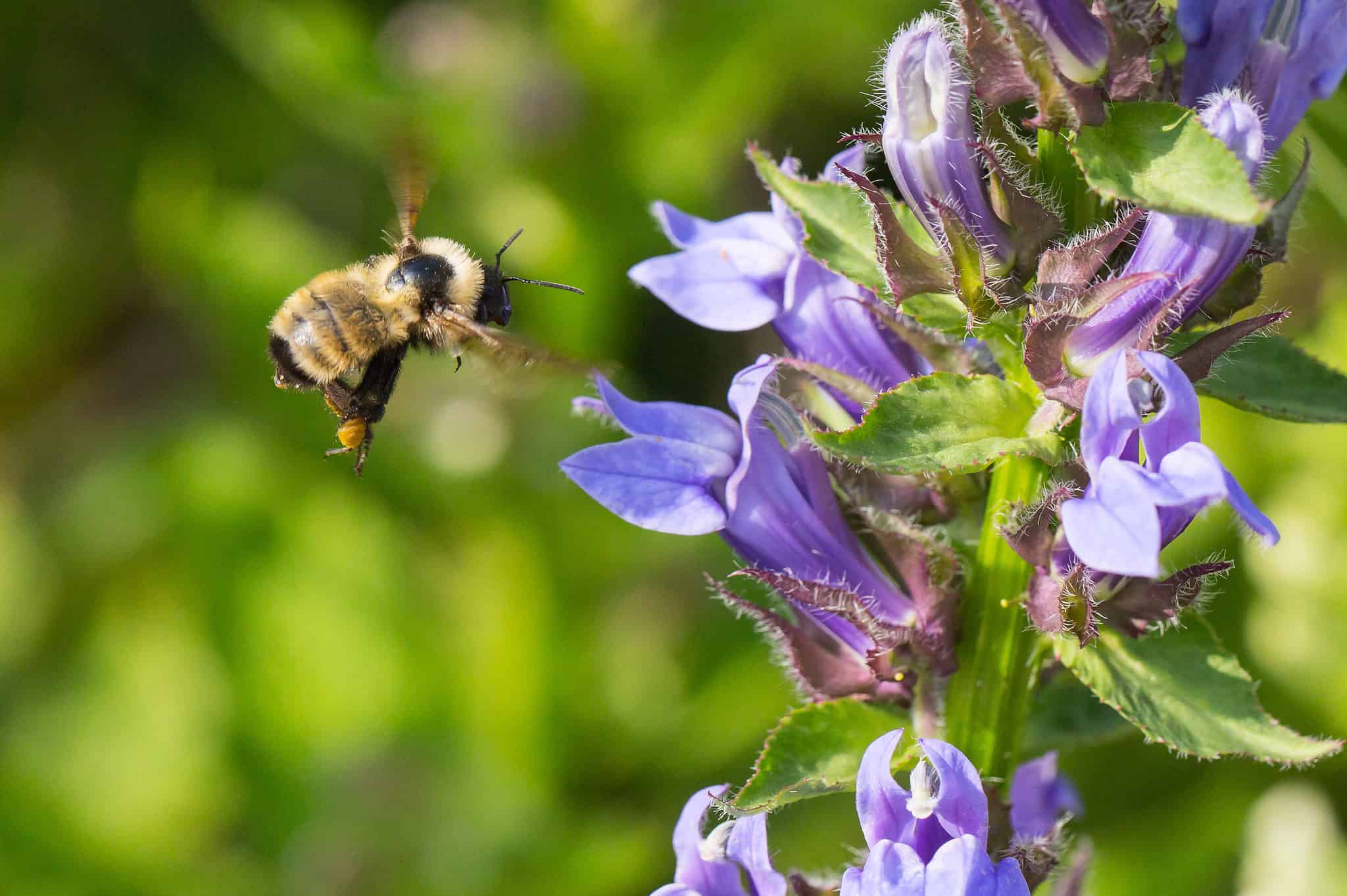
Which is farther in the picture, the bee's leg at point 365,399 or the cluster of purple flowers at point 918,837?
the bee's leg at point 365,399

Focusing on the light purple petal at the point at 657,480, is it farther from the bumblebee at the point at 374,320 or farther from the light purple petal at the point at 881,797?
the bumblebee at the point at 374,320

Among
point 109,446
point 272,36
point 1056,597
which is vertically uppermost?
point 272,36

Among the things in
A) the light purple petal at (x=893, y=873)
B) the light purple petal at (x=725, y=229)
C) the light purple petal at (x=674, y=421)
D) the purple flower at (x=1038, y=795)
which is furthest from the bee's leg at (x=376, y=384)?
the light purple petal at (x=893, y=873)

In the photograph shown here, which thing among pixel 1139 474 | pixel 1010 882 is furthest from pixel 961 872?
pixel 1139 474

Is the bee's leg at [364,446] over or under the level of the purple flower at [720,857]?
over

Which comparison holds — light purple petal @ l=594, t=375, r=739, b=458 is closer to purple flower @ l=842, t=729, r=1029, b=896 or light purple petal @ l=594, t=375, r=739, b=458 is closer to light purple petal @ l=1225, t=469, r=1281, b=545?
purple flower @ l=842, t=729, r=1029, b=896

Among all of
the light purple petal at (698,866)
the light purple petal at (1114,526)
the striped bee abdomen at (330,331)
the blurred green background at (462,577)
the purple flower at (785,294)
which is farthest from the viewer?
the blurred green background at (462,577)

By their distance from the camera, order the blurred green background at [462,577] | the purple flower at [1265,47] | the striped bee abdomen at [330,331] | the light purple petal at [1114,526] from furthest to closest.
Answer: the blurred green background at [462,577] → the striped bee abdomen at [330,331] → the purple flower at [1265,47] → the light purple petal at [1114,526]

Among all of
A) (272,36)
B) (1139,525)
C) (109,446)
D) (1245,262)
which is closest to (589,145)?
(272,36)

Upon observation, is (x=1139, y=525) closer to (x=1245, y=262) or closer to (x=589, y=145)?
(x=1245, y=262)
